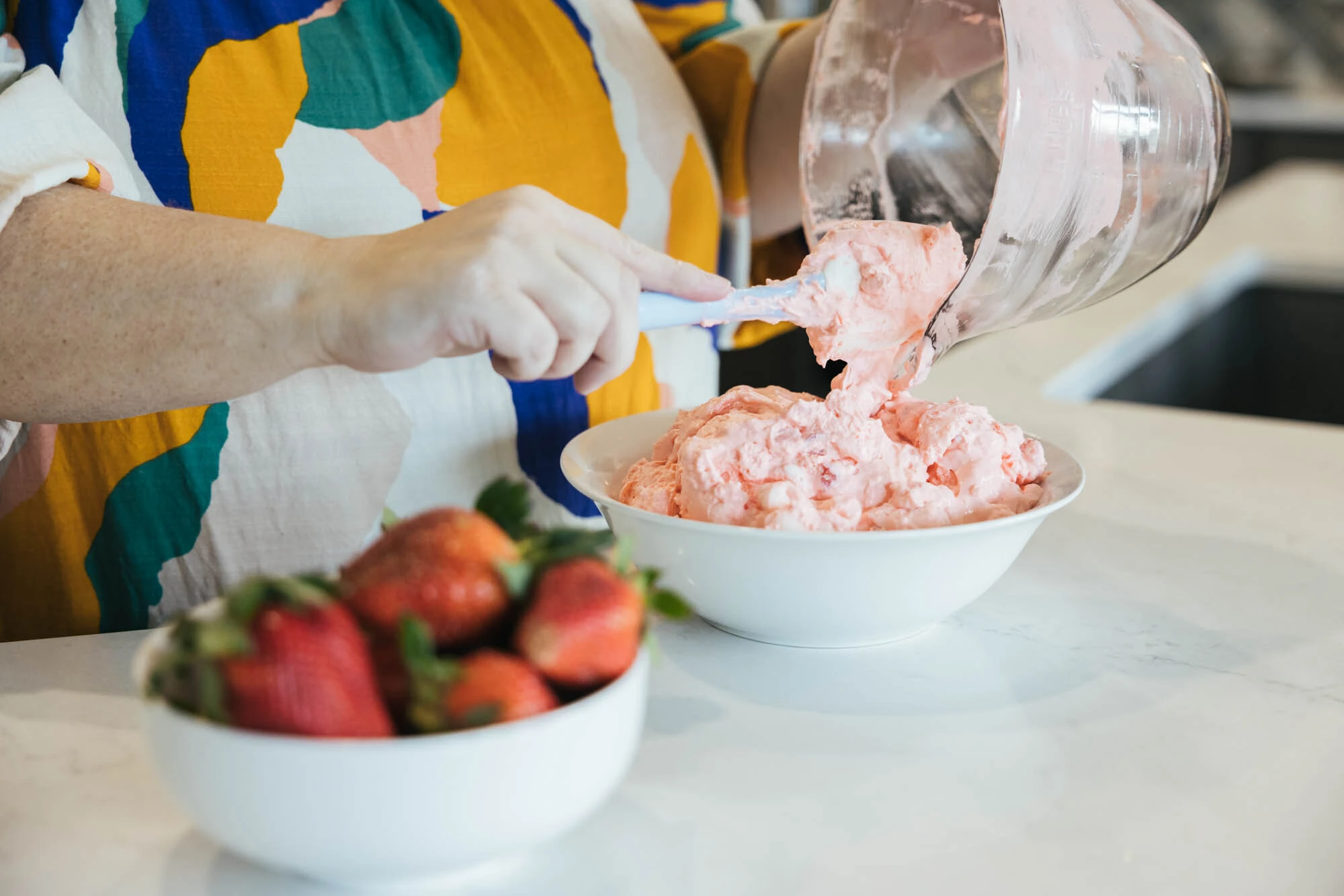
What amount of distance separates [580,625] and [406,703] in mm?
73

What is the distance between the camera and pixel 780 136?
118cm

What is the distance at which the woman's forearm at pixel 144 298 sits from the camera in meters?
0.69

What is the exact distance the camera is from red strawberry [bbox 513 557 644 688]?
46 cm

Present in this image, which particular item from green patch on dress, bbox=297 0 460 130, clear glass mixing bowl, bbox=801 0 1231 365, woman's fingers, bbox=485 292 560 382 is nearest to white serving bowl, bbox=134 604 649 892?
woman's fingers, bbox=485 292 560 382

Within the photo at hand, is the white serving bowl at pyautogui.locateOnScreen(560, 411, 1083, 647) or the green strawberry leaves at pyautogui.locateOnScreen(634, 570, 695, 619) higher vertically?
the green strawberry leaves at pyautogui.locateOnScreen(634, 570, 695, 619)

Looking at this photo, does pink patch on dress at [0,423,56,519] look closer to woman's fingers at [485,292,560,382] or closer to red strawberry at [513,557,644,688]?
woman's fingers at [485,292,560,382]

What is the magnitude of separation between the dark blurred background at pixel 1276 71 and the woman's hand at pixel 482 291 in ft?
12.6

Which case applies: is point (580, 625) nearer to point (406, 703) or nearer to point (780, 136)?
point (406, 703)

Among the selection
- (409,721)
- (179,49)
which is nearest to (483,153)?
(179,49)

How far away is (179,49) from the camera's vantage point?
87cm

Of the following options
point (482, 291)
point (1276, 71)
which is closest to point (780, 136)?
point (482, 291)

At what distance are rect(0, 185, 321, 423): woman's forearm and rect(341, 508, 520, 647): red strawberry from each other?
25cm

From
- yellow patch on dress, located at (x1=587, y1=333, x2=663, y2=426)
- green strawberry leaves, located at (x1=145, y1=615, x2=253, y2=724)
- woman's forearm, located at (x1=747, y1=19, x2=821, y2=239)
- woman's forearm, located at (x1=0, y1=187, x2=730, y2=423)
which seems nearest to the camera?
green strawberry leaves, located at (x1=145, y1=615, x2=253, y2=724)

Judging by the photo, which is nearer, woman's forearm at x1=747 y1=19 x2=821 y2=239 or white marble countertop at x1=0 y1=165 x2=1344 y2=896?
white marble countertop at x1=0 y1=165 x2=1344 y2=896
